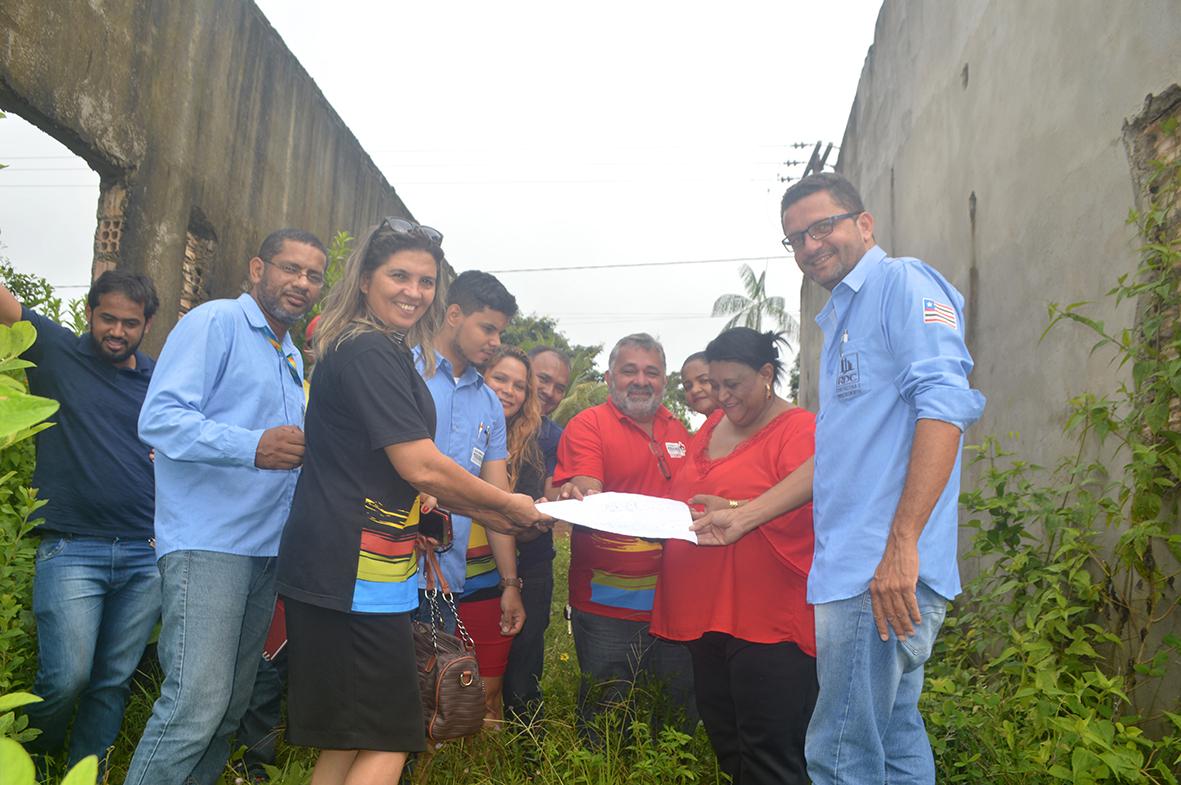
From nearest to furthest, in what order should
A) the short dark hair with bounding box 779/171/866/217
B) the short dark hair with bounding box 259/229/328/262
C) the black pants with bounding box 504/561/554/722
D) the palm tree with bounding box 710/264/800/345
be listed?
the short dark hair with bounding box 779/171/866/217, the short dark hair with bounding box 259/229/328/262, the black pants with bounding box 504/561/554/722, the palm tree with bounding box 710/264/800/345

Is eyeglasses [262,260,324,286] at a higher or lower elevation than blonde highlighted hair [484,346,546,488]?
higher

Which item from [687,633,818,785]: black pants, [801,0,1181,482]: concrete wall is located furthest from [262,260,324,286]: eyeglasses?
[801,0,1181,482]: concrete wall

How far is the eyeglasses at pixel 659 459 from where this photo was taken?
397 centimetres

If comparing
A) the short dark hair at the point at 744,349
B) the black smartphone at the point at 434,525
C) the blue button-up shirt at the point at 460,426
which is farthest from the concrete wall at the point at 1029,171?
the black smartphone at the point at 434,525

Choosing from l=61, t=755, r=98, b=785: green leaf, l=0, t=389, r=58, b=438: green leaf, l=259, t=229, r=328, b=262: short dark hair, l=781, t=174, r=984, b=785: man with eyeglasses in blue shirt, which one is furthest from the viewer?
l=259, t=229, r=328, b=262: short dark hair

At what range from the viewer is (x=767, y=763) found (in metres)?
2.91

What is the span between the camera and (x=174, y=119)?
6320 mm

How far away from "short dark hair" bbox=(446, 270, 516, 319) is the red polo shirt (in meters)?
0.68

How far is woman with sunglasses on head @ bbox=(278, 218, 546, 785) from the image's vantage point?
2178 mm

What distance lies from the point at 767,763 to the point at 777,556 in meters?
0.70

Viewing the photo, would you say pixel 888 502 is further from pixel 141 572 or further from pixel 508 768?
pixel 141 572

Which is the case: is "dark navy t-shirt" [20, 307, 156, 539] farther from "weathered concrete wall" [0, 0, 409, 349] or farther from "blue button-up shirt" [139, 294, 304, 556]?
"weathered concrete wall" [0, 0, 409, 349]

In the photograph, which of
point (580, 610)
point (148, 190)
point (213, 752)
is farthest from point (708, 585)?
point (148, 190)

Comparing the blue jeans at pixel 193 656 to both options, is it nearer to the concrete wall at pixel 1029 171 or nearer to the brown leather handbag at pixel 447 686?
the brown leather handbag at pixel 447 686
